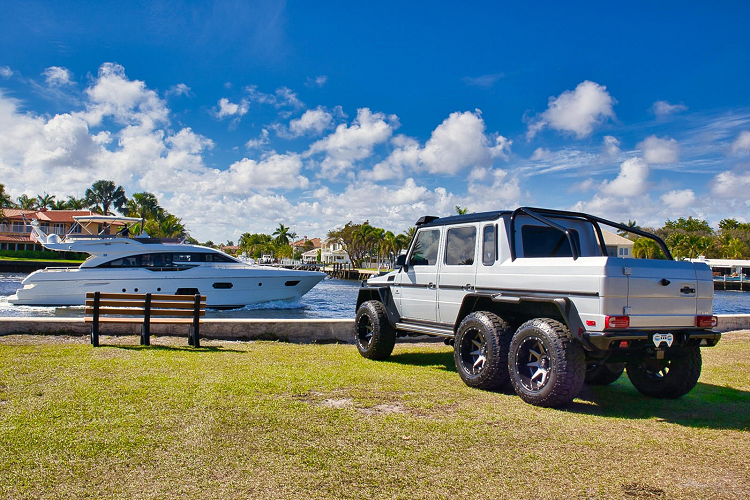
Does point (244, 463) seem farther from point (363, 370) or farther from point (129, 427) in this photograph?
point (363, 370)

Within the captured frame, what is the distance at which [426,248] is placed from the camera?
7738mm

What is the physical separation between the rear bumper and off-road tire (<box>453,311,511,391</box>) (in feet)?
3.36

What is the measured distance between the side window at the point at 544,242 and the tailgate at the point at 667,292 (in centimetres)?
144

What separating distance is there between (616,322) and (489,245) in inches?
75.3

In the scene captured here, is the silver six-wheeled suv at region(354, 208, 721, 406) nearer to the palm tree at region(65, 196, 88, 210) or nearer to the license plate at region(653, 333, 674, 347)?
the license plate at region(653, 333, 674, 347)

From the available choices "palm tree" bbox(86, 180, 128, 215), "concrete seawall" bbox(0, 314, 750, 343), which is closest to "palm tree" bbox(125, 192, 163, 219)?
"palm tree" bbox(86, 180, 128, 215)

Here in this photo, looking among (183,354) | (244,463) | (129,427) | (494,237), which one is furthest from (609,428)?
(183,354)

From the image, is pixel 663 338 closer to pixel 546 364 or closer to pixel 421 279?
pixel 546 364

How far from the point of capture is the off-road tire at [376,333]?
26.3ft

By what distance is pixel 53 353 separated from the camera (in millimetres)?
7445

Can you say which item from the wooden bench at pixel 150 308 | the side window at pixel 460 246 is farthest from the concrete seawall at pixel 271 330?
the side window at pixel 460 246

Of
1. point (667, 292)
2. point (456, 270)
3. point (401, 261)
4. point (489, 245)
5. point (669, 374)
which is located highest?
point (489, 245)

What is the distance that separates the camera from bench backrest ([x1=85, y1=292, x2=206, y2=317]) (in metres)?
9.02

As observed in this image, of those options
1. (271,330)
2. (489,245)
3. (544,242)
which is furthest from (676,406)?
(271,330)
